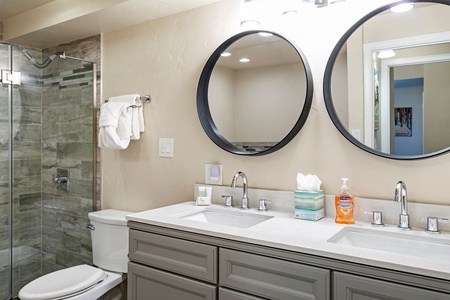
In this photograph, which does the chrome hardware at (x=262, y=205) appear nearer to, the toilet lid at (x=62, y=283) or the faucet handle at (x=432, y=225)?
the faucet handle at (x=432, y=225)

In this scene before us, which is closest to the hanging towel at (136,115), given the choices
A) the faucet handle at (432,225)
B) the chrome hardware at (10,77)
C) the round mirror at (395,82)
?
the chrome hardware at (10,77)

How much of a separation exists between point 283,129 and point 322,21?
0.56 m

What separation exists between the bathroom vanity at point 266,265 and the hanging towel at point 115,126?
27.6 inches

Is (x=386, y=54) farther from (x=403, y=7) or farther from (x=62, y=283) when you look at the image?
(x=62, y=283)

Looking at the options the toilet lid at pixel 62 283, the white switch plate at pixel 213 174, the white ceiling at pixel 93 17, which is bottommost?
the toilet lid at pixel 62 283

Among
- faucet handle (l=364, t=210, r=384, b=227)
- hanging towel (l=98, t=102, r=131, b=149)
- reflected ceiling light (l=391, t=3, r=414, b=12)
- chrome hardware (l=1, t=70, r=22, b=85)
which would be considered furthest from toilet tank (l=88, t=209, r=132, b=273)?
reflected ceiling light (l=391, t=3, r=414, b=12)

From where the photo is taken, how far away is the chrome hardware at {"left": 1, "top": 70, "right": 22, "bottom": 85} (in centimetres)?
244

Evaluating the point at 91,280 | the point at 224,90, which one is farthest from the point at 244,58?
the point at 91,280

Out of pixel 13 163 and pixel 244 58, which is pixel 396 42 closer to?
pixel 244 58

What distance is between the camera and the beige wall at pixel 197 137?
5.22 ft

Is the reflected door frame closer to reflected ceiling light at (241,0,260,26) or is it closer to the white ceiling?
reflected ceiling light at (241,0,260,26)

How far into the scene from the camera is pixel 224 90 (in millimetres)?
2076

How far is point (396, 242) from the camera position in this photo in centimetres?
136

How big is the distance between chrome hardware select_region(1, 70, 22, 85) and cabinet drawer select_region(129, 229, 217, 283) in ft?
5.21
